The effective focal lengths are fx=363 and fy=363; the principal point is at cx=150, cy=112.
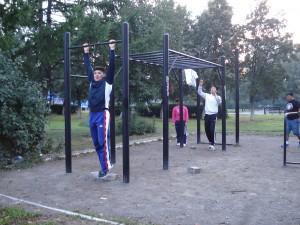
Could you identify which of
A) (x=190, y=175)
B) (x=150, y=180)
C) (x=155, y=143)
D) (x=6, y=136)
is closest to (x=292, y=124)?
(x=155, y=143)

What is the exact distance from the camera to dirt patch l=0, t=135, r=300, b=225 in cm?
461

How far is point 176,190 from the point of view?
19.4 ft

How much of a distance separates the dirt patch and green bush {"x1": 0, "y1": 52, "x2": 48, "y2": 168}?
0.79m

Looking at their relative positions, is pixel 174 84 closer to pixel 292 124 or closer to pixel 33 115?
pixel 292 124

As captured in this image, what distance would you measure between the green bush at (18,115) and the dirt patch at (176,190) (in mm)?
791

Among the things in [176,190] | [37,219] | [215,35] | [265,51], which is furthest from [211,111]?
[215,35]

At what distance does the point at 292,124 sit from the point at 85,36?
787cm

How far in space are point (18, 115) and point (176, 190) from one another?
15.2 feet

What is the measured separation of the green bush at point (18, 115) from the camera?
27.2ft

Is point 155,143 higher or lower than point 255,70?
lower

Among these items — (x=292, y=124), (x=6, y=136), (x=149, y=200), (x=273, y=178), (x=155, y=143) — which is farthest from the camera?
(x=155, y=143)

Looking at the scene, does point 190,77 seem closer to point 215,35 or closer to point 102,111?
point 102,111

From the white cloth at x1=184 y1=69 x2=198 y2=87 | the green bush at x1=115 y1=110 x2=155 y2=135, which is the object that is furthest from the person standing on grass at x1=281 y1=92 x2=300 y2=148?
the green bush at x1=115 y1=110 x2=155 y2=135

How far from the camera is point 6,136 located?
855 centimetres
